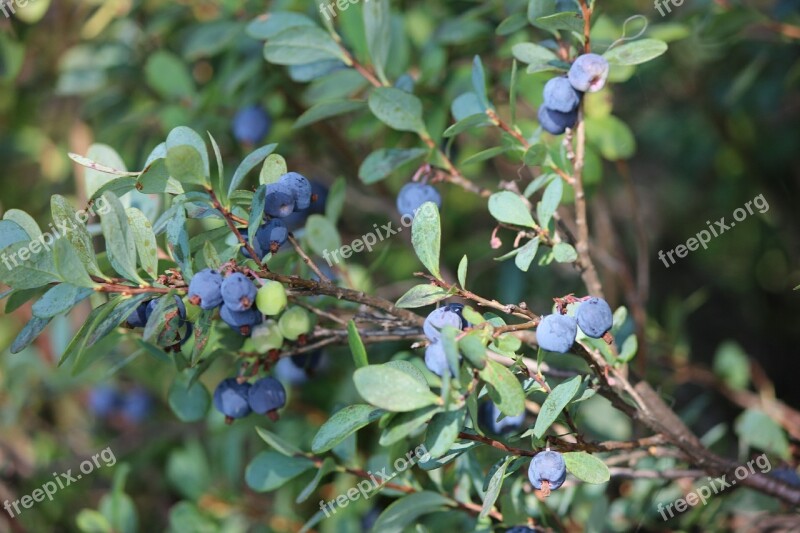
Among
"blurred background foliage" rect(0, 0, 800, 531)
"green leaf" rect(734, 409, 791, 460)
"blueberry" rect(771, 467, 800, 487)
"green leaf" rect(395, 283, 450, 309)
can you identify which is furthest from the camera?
"blurred background foliage" rect(0, 0, 800, 531)

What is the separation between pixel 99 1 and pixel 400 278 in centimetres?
108

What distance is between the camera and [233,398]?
1138 millimetres

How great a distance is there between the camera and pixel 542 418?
89cm

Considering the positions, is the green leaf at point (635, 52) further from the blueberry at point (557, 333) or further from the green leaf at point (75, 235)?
the green leaf at point (75, 235)

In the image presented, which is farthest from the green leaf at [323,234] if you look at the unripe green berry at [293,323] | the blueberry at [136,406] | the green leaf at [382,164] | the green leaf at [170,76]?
the blueberry at [136,406]

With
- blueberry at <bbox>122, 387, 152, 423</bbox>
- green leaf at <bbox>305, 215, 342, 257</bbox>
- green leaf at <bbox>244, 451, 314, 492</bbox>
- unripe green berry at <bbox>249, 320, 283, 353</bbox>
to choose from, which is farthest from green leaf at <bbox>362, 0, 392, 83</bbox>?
→ blueberry at <bbox>122, 387, 152, 423</bbox>

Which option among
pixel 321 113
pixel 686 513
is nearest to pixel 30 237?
pixel 321 113

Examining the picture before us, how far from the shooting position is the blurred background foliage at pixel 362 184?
1651 mm

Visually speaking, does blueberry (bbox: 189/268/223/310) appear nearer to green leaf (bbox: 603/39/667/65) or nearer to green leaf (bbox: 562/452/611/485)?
green leaf (bbox: 562/452/611/485)

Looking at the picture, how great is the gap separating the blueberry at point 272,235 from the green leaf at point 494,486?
0.36m

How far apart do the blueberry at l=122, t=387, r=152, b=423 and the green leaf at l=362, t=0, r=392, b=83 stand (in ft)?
3.87

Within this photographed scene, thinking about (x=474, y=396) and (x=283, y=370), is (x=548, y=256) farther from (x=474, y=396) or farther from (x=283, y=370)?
(x=283, y=370)

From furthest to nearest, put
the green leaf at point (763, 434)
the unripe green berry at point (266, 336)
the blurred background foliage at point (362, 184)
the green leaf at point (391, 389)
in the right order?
the blurred background foliage at point (362, 184), the green leaf at point (763, 434), the unripe green berry at point (266, 336), the green leaf at point (391, 389)

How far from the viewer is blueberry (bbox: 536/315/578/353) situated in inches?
35.3
